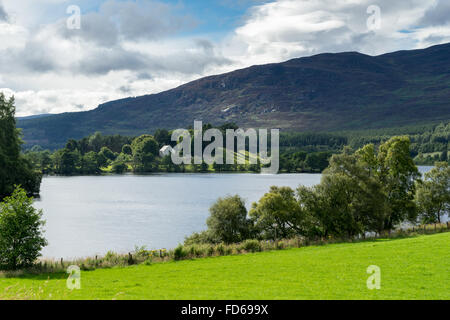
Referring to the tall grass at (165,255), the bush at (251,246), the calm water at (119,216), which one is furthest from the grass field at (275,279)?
the calm water at (119,216)

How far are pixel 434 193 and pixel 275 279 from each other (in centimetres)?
5122

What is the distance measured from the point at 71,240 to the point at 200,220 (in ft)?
80.3

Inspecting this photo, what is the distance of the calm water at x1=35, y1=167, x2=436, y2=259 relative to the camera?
5969 cm

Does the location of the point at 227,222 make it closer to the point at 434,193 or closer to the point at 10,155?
the point at 434,193

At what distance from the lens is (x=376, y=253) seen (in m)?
32.9

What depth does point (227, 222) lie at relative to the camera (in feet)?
163

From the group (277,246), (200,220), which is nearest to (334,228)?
(277,246)

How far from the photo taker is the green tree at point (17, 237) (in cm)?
3391

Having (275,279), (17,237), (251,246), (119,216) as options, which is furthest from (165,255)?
(119,216)

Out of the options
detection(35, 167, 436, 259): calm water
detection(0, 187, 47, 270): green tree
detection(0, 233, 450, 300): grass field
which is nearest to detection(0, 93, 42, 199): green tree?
detection(35, 167, 436, 259): calm water

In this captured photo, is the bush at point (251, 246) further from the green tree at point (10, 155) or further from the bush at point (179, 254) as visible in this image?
the green tree at point (10, 155)
